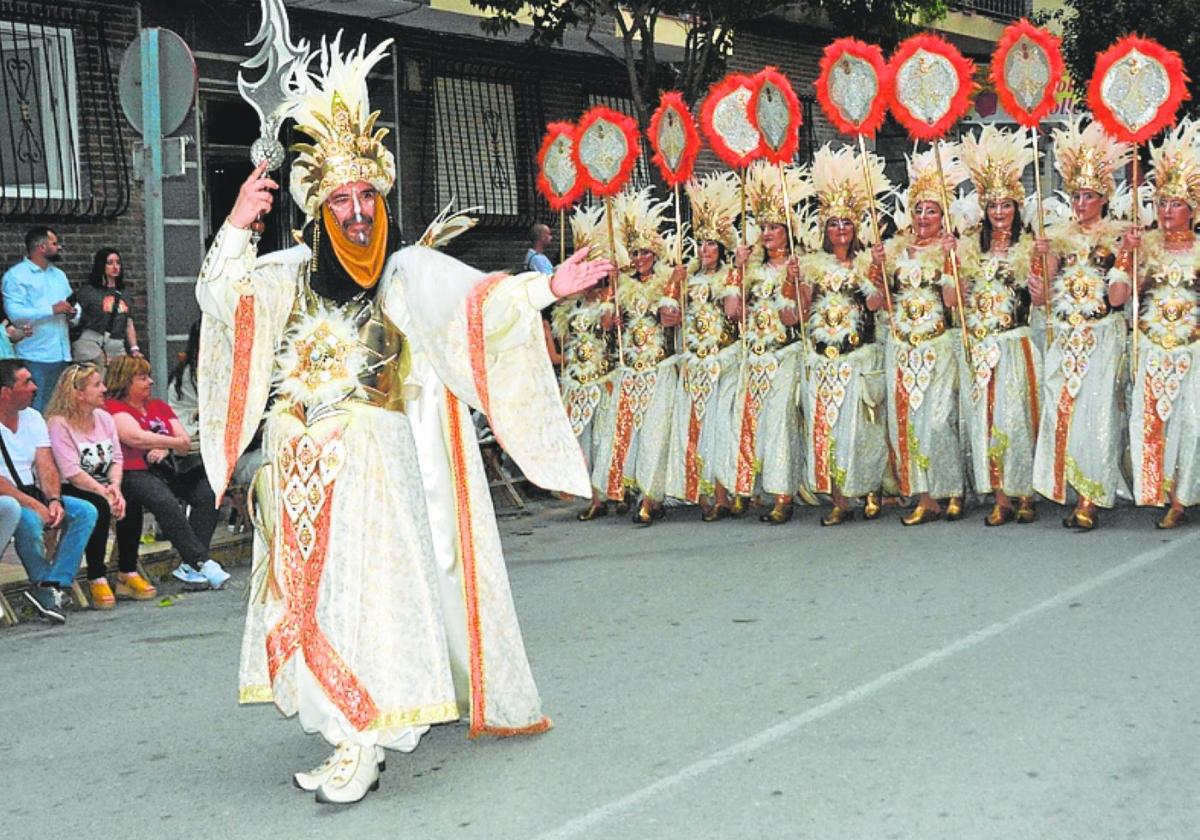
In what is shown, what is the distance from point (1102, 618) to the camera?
751 centimetres

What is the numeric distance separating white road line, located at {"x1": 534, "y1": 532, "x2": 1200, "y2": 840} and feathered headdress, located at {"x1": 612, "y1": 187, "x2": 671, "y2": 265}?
4202mm

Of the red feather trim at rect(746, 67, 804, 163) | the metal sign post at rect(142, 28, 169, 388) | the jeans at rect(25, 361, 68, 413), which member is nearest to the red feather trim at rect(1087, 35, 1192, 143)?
the red feather trim at rect(746, 67, 804, 163)

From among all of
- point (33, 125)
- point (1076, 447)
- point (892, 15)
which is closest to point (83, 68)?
point (33, 125)

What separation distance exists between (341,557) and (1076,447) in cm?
610

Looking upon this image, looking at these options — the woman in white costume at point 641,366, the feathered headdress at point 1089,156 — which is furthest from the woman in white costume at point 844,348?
the feathered headdress at point 1089,156

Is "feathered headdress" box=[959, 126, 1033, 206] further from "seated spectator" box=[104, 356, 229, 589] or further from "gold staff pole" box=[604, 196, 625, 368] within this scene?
"seated spectator" box=[104, 356, 229, 589]

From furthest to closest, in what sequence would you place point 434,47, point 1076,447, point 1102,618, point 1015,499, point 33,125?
point 434,47 → point 33,125 → point 1015,499 → point 1076,447 → point 1102,618

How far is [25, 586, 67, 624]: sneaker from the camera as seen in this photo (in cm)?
871

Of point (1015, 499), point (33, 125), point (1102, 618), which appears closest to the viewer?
point (1102, 618)

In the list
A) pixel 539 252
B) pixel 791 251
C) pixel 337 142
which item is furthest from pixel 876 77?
pixel 337 142

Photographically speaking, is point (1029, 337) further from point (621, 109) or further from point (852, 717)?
point (621, 109)

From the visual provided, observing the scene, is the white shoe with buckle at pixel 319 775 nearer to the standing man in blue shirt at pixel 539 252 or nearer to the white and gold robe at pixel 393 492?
the white and gold robe at pixel 393 492

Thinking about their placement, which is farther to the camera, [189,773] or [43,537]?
[43,537]

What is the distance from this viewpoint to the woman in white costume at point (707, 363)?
11492mm
